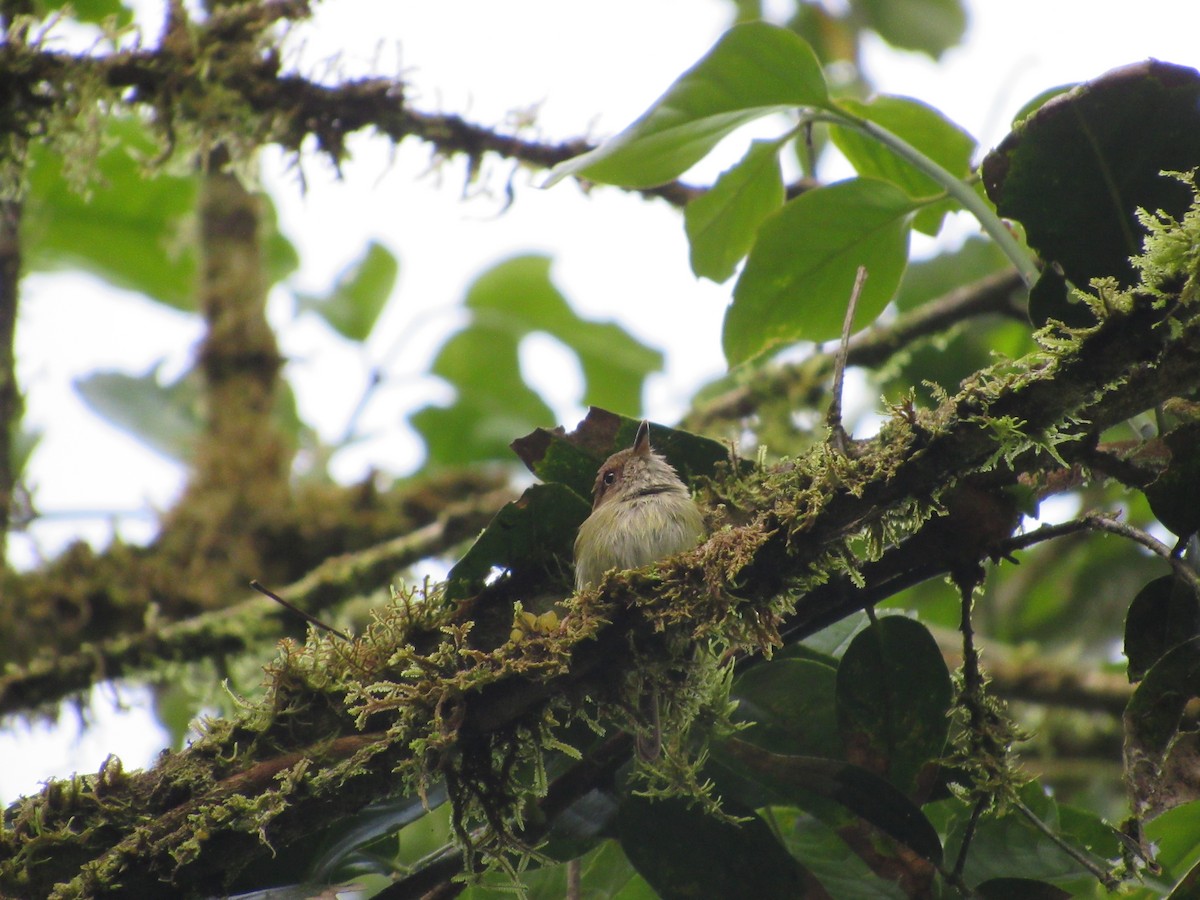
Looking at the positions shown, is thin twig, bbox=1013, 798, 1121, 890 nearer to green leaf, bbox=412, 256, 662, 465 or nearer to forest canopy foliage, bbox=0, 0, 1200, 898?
forest canopy foliage, bbox=0, 0, 1200, 898

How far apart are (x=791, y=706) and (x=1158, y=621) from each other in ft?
2.11

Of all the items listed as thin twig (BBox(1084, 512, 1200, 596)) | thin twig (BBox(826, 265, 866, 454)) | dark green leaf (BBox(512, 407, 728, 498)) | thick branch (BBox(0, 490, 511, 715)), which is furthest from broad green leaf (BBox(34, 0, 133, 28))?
thin twig (BBox(1084, 512, 1200, 596))

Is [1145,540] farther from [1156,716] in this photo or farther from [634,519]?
[634,519]

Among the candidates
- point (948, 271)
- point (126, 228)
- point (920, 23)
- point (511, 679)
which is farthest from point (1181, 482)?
point (126, 228)

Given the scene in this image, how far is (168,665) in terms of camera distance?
4.00 m

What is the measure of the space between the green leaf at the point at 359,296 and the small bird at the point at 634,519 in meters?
3.96

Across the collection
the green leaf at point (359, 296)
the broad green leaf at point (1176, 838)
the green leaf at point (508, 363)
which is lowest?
the broad green leaf at point (1176, 838)

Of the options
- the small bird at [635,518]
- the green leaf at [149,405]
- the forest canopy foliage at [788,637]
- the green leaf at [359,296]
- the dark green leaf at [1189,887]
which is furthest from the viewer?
the green leaf at [359,296]

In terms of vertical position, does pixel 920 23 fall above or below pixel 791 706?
above

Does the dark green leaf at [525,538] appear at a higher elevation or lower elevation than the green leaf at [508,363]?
lower

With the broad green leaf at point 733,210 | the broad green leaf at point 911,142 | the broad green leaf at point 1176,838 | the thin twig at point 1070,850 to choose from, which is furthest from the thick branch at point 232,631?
the broad green leaf at point 1176,838

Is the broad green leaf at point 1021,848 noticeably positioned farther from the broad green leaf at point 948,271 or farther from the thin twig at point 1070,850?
the broad green leaf at point 948,271

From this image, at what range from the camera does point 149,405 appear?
6.07 meters

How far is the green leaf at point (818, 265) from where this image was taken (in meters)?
2.35
